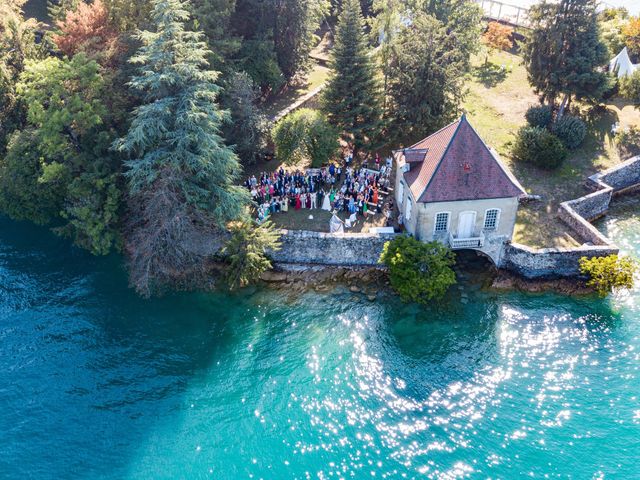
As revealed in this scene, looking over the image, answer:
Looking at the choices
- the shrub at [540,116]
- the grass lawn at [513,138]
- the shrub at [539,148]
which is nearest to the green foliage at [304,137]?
the grass lawn at [513,138]

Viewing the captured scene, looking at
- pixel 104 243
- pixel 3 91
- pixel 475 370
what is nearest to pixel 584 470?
pixel 475 370

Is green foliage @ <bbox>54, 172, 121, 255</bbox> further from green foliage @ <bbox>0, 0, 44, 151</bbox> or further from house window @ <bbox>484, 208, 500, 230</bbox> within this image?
house window @ <bbox>484, 208, 500, 230</bbox>

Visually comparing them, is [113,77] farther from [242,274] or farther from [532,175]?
[532,175]

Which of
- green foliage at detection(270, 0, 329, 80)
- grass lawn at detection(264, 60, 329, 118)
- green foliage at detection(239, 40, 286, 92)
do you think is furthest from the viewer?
grass lawn at detection(264, 60, 329, 118)

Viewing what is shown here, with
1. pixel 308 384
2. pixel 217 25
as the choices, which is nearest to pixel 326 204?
pixel 308 384

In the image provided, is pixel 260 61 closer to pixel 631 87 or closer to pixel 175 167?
pixel 175 167

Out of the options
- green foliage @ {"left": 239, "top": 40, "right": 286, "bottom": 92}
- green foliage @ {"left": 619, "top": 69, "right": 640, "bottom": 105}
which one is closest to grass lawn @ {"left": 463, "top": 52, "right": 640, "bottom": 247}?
green foliage @ {"left": 619, "top": 69, "right": 640, "bottom": 105}
